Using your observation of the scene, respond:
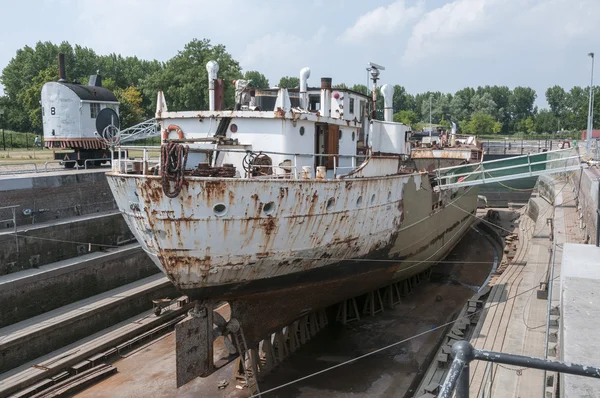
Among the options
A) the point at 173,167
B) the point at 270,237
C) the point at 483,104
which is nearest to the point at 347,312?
the point at 270,237

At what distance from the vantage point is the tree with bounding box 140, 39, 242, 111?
42.3 metres

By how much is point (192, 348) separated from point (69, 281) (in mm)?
7356

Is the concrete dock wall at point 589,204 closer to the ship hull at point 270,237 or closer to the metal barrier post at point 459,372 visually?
the ship hull at point 270,237

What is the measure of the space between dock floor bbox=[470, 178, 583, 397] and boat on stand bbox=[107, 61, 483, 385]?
9.70 feet

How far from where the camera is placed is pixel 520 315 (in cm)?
1155

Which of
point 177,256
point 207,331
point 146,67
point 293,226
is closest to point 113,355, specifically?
point 207,331

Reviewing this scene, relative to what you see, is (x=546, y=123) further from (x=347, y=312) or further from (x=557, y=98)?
(x=347, y=312)

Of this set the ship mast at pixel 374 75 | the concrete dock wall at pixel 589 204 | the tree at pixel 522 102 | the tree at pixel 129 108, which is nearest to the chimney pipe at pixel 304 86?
the ship mast at pixel 374 75

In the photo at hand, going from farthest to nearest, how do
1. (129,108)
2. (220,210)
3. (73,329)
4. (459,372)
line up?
(129,108) < (73,329) < (220,210) < (459,372)

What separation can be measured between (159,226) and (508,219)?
23495 millimetres

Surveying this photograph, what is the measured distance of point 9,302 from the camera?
13664 mm

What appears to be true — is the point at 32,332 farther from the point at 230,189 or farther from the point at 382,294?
the point at 382,294

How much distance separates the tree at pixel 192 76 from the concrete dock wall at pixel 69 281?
26207mm

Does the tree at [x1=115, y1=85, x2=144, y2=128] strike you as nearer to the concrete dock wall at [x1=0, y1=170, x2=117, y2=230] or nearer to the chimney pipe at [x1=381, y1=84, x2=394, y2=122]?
the concrete dock wall at [x1=0, y1=170, x2=117, y2=230]
